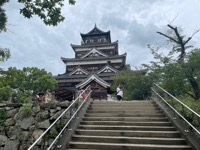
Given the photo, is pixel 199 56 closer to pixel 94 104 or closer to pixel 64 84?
pixel 94 104

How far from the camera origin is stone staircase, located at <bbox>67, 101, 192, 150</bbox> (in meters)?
5.56

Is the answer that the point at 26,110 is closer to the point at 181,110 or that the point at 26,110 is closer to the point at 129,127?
the point at 129,127

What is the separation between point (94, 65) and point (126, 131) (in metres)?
26.4

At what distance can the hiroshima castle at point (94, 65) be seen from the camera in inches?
987

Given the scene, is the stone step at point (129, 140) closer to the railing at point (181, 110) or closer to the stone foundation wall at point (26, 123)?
the railing at point (181, 110)

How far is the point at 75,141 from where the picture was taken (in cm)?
603

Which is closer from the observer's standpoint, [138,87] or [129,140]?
[129,140]

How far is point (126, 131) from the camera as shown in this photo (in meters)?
6.35

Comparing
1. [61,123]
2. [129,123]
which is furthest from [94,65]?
[129,123]

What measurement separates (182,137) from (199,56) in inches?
316

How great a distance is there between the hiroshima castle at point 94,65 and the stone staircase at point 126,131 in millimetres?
15425

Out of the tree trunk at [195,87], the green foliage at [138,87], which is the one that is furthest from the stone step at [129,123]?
the green foliage at [138,87]

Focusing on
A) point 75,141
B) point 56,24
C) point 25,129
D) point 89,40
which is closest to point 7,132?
point 25,129

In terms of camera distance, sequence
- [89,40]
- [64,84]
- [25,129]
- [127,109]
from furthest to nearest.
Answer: [89,40] < [64,84] < [25,129] < [127,109]
